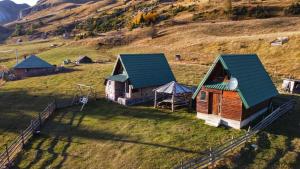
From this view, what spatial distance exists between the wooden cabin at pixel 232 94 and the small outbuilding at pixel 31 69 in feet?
134

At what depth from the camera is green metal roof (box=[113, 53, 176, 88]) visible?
37878 mm

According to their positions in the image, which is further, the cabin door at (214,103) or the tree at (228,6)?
the tree at (228,6)

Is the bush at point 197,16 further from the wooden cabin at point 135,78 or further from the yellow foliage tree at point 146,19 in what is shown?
the wooden cabin at point 135,78

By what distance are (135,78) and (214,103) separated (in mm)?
11384

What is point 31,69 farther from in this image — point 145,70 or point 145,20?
point 145,20

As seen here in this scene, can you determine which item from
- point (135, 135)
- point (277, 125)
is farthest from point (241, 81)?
point (135, 135)

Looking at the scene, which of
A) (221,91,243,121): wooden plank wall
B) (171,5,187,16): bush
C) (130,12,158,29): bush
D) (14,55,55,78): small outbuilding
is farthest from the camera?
(171,5,187,16): bush

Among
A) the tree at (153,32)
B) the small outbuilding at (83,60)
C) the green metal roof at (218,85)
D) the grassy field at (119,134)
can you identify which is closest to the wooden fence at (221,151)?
the grassy field at (119,134)

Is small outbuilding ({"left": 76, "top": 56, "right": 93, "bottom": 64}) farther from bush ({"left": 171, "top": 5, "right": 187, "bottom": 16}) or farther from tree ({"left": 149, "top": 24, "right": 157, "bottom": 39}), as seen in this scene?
bush ({"left": 171, "top": 5, "right": 187, "bottom": 16})

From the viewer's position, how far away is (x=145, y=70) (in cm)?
3941

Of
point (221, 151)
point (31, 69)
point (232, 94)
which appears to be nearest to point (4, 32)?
point (31, 69)

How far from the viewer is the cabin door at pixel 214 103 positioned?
29594 millimetres

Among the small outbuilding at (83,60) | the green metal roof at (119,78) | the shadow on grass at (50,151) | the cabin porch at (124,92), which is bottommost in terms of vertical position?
the shadow on grass at (50,151)

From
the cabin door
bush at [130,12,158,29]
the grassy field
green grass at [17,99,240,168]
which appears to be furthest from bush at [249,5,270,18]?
the cabin door
